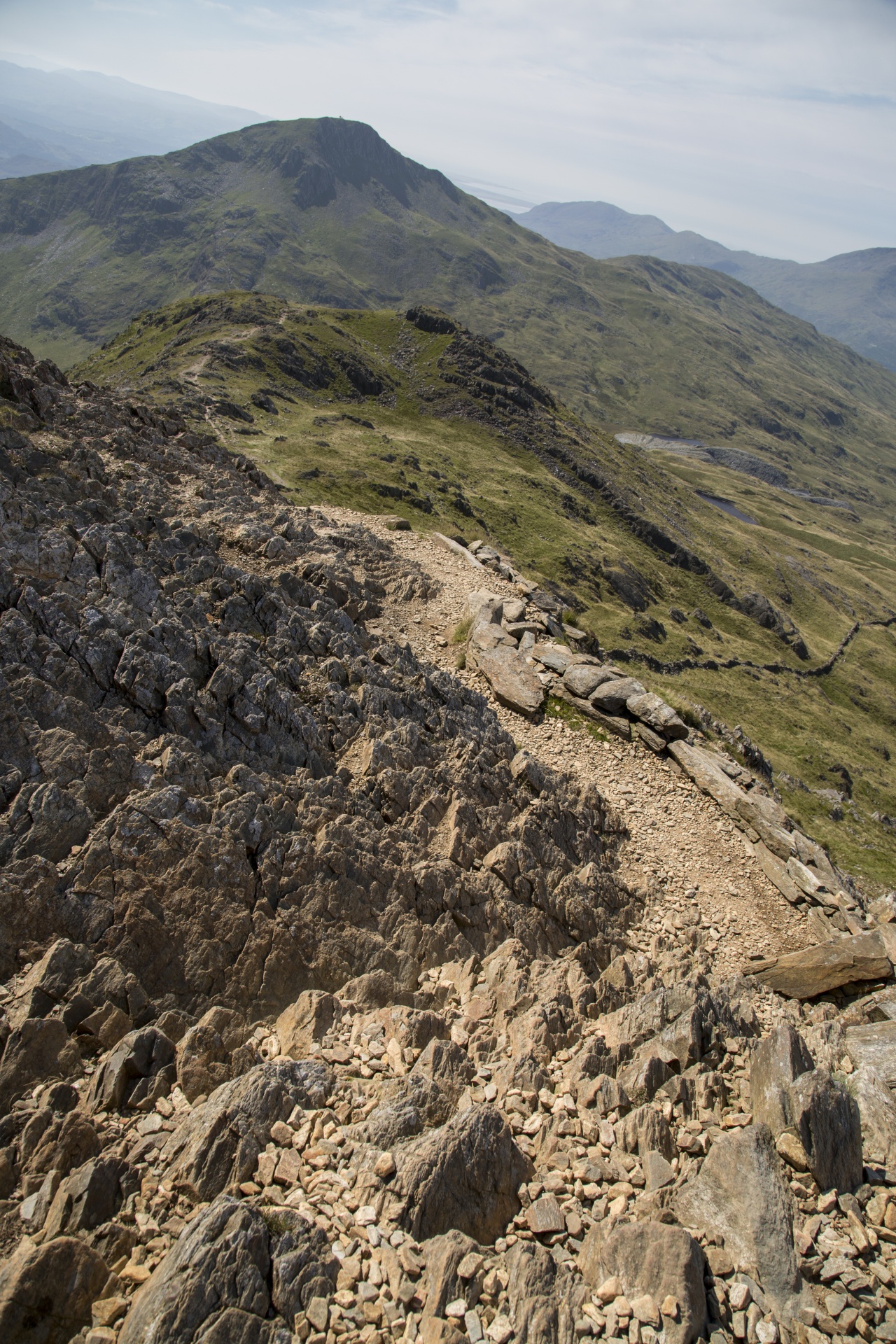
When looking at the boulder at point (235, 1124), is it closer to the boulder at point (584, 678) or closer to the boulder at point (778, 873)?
the boulder at point (778, 873)

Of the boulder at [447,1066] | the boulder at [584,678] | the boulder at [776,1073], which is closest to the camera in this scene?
the boulder at [776,1073]

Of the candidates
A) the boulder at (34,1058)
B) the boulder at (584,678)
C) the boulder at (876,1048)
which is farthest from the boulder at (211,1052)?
the boulder at (584,678)

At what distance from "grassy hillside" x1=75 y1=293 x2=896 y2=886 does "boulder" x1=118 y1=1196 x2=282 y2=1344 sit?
209 ft

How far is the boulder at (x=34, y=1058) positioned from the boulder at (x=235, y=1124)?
2.13 m

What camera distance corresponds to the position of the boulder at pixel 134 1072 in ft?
33.3

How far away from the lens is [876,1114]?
1204 cm

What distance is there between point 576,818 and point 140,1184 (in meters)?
15.4

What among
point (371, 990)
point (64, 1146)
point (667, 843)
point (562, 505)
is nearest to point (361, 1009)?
point (371, 990)

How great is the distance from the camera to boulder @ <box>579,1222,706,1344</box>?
8477 mm

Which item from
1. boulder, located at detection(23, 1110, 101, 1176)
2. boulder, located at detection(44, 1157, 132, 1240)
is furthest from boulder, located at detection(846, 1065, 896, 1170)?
boulder, located at detection(23, 1110, 101, 1176)

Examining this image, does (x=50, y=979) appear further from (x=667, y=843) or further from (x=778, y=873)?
(x=778, y=873)

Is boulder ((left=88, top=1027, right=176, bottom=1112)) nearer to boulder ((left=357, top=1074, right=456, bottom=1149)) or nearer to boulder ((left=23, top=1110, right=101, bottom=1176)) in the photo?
boulder ((left=23, top=1110, right=101, bottom=1176))

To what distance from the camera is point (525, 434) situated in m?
156

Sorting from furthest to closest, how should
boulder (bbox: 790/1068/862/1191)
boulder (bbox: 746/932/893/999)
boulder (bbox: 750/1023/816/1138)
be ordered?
boulder (bbox: 746/932/893/999), boulder (bbox: 750/1023/816/1138), boulder (bbox: 790/1068/862/1191)
